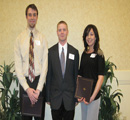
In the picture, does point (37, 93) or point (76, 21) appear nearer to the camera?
point (37, 93)

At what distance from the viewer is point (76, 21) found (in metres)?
2.90

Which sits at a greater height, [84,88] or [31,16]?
[31,16]

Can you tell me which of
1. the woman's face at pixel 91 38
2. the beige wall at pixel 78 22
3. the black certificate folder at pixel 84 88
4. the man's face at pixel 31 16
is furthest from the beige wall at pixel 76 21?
the black certificate folder at pixel 84 88

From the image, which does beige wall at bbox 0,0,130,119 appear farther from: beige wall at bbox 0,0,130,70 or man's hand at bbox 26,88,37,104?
man's hand at bbox 26,88,37,104

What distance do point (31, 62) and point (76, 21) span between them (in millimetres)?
1601

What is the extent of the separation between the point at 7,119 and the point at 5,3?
233 cm

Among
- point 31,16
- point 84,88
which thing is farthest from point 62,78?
point 31,16

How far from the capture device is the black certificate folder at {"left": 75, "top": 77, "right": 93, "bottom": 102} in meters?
1.67

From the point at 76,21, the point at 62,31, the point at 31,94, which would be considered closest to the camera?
the point at 31,94

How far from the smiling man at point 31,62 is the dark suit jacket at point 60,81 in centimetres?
10

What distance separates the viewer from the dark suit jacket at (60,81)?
1778 millimetres

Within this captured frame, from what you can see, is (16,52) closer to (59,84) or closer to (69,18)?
(59,84)

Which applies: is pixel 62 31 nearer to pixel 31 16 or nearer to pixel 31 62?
pixel 31 16

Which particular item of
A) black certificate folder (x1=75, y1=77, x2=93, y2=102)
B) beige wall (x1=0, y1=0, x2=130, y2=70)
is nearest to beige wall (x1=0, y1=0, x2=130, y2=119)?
beige wall (x1=0, y1=0, x2=130, y2=70)
